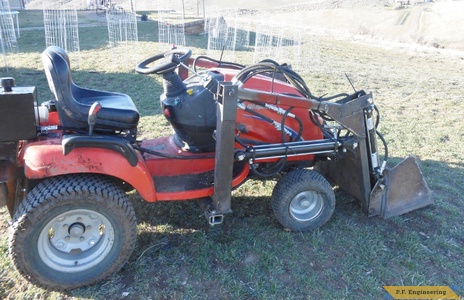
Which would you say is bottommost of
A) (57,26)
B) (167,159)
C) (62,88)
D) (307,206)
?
(307,206)

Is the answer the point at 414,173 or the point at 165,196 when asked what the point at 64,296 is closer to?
the point at 165,196

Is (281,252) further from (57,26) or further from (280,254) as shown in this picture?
(57,26)

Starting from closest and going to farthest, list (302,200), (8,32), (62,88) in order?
A: (62,88) → (302,200) → (8,32)

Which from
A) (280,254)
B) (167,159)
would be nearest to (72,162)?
(167,159)

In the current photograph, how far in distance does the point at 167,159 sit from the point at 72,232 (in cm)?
89

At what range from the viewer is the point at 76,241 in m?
2.72

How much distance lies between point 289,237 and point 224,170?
0.82 m

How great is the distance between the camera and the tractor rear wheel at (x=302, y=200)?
3.25 meters

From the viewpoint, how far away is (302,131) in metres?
3.41

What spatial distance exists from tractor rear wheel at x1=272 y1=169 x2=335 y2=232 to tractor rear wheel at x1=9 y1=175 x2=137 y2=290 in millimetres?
1209

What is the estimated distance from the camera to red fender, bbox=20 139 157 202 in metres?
2.51

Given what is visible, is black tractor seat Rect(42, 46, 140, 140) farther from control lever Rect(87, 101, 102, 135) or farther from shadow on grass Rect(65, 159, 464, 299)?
shadow on grass Rect(65, 159, 464, 299)

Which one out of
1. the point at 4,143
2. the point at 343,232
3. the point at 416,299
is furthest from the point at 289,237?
the point at 4,143

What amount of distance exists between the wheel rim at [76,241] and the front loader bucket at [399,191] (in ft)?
7.34
